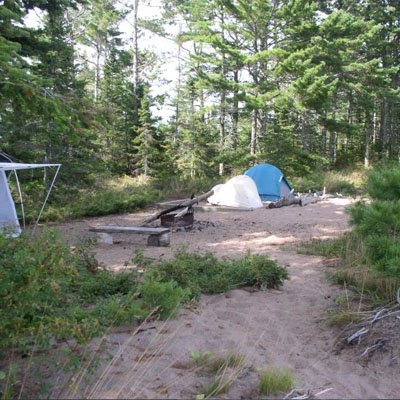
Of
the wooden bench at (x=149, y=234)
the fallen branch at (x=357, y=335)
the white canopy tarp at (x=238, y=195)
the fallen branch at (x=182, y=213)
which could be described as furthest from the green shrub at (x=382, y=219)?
the white canopy tarp at (x=238, y=195)

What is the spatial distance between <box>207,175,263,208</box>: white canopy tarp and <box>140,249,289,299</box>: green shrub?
7955 millimetres

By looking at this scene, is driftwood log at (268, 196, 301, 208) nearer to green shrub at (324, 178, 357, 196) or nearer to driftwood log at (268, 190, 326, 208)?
driftwood log at (268, 190, 326, 208)

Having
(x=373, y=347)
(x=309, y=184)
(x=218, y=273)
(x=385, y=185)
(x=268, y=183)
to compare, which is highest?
(x=385, y=185)

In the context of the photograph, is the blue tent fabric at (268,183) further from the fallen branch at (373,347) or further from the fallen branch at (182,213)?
the fallen branch at (373,347)

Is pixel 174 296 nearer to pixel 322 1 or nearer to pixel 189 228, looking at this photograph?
pixel 189 228

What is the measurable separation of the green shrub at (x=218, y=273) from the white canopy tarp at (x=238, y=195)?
7955 millimetres

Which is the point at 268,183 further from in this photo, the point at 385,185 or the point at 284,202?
the point at 385,185

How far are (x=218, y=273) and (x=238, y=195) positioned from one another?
8.36 meters

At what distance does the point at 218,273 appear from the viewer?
5285 millimetres

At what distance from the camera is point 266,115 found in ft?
74.6

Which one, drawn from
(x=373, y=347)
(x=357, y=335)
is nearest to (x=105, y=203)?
(x=357, y=335)

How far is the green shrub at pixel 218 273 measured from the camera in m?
4.81

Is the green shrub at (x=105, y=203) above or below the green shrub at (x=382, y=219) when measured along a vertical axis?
below

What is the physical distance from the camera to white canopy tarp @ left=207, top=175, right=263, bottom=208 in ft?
44.2
